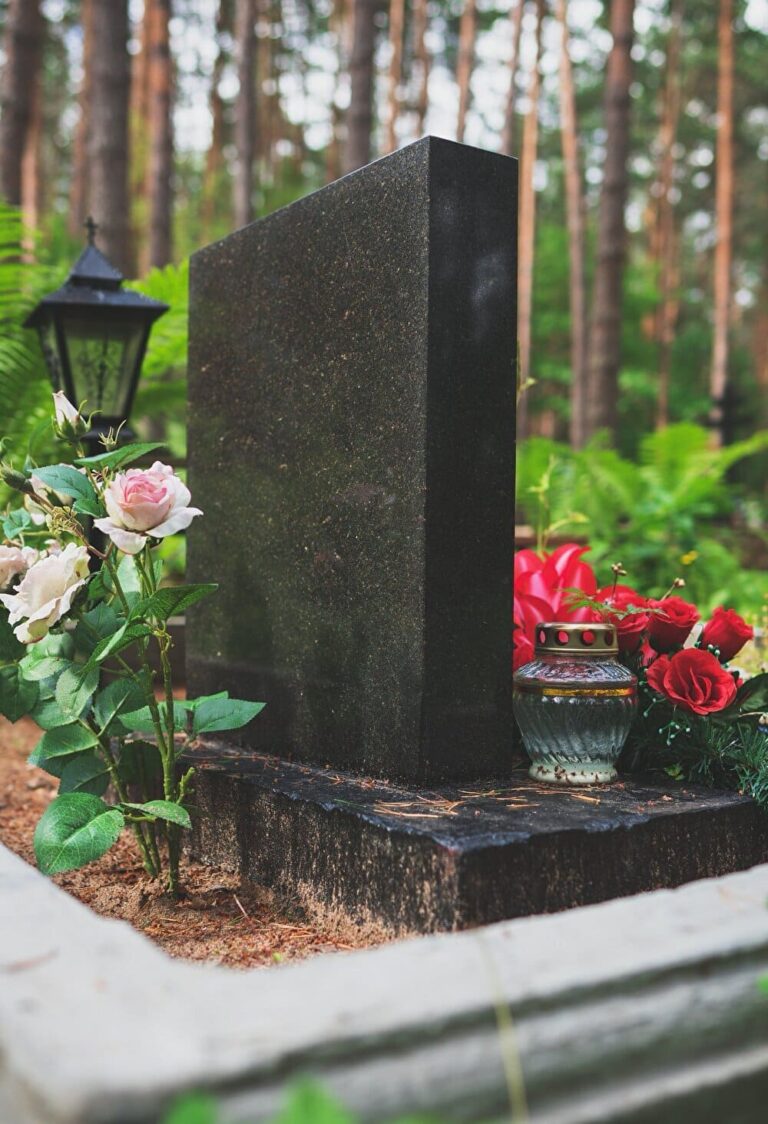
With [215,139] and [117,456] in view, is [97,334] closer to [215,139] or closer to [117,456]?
[117,456]

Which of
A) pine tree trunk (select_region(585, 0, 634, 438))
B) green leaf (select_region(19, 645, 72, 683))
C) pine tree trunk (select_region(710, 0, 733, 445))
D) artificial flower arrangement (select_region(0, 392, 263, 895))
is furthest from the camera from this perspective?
pine tree trunk (select_region(710, 0, 733, 445))

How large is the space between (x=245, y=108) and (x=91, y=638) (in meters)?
12.2

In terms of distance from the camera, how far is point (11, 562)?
246cm

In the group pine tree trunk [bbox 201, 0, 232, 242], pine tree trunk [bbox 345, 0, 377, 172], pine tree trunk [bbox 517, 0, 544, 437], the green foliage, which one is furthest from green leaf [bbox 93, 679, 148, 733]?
pine tree trunk [bbox 201, 0, 232, 242]

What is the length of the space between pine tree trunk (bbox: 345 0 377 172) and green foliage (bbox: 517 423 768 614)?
4.57 metres

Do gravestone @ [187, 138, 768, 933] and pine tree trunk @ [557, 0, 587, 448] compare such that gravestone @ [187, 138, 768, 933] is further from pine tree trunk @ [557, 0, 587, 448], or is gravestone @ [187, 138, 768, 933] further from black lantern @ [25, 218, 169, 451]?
pine tree trunk @ [557, 0, 587, 448]

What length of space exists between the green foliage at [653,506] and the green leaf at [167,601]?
3.95m

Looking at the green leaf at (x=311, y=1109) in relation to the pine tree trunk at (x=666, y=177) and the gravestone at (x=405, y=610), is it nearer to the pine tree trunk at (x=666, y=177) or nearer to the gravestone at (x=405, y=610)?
the gravestone at (x=405, y=610)

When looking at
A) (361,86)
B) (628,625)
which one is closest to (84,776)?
(628,625)

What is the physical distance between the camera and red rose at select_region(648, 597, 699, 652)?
287 centimetres

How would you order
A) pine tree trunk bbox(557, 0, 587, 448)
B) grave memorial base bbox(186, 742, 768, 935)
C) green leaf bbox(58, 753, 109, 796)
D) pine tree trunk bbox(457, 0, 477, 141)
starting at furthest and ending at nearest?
pine tree trunk bbox(457, 0, 477, 141) → pine tree trunk bbox(557, 0, 587, 448) → green leaf bbox(58, 753, 109, 796) → grave memorial base bbox(186, 742, 768, 935)

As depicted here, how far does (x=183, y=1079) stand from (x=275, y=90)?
2034 centimetres

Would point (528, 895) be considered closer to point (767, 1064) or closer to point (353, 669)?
point (767, 1064)

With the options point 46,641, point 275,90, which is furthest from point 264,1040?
point 275,90
